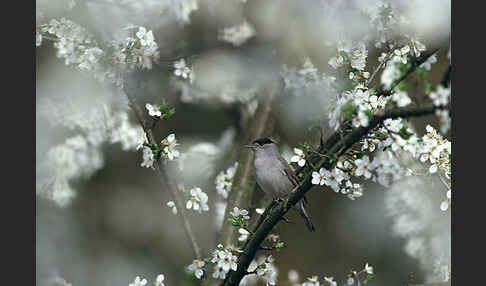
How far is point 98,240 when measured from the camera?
486 cm

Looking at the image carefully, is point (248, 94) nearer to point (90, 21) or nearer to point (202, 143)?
point (202, 143)

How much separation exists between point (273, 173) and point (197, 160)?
1.35m

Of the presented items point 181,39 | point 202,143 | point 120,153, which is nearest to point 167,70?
point 181,39

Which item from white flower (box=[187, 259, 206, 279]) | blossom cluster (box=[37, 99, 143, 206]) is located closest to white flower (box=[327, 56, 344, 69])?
white flower (box=[187, 259, 206, 279])

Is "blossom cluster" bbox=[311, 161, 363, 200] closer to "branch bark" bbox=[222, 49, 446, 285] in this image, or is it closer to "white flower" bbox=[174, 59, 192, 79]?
"branch bark" bbox=[222, 49, 446, 285]

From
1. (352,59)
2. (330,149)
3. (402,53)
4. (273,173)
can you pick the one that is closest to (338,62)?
(352,59)

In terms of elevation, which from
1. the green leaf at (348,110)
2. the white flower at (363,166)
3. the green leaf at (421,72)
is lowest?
the white flower at (363,166)

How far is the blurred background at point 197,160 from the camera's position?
416cm

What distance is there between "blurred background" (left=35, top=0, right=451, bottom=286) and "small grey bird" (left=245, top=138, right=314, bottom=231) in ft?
1.41

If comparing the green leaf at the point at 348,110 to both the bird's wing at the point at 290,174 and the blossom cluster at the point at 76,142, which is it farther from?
the blossom cluster at the point at 76,142

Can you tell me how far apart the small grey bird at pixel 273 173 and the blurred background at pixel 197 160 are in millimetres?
431

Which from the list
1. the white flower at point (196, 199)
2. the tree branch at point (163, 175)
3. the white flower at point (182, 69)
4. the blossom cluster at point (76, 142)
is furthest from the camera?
the blossom cluster at point (76, 142)

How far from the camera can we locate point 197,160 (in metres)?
4.61

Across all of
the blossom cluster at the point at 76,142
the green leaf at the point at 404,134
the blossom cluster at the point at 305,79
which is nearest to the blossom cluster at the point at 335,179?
the green leaf at the point at 404,134
